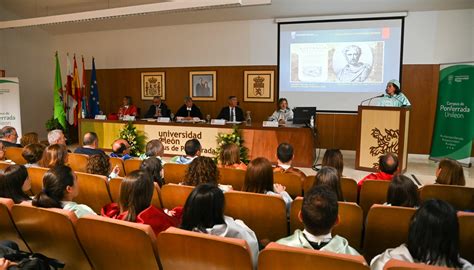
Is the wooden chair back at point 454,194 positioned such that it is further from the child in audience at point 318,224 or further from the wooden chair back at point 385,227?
the child in audience at point 318,224

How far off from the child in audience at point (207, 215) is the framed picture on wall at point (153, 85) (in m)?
7.78

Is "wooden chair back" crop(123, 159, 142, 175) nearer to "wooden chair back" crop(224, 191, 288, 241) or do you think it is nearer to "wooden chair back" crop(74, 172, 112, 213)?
"wooden chair back" crop(74, 172, 112, 213)

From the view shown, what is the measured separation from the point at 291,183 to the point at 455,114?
474 centimetres

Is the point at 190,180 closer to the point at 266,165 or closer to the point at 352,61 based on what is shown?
the point at 266,165

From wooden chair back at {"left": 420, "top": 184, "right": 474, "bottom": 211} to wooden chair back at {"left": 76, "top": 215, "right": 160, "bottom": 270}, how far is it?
202cm

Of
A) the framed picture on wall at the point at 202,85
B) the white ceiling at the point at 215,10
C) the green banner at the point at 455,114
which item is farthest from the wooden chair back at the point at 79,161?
the green banner at the point at 455,114

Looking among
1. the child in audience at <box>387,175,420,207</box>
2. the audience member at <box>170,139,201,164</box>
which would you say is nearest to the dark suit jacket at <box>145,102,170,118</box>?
the audience member at <box>170,139,201,164</box>

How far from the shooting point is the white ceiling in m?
6.91

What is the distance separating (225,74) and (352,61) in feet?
9.40

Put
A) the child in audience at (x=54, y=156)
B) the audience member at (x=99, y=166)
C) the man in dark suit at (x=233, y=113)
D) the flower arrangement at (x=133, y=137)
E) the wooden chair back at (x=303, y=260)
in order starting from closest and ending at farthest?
the wooden chair back at (x=303, y=260) < the audience member at (x=99, y=166) < the child in audience at (x=54, y=156) < the flower arrangement at (x=133, y=137) < the man in dark suit at (x=233, y=113)

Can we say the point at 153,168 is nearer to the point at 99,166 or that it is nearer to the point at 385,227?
the point at 99,166

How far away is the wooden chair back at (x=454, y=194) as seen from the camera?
8.61 ft

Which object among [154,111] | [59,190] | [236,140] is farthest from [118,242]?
[154,111]

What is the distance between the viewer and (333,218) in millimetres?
1705
